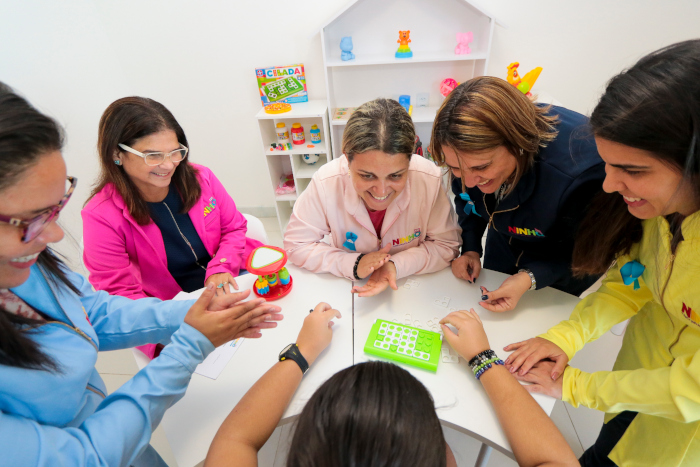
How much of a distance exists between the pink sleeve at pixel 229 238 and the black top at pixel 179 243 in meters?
Answer: 0.10

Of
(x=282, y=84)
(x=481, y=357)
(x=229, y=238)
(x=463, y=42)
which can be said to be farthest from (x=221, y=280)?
(x=463, y=42)

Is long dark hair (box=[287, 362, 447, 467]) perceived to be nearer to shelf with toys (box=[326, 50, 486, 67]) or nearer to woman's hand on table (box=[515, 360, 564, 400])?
woman's hand on table (box=[515, 360, 564, 400])

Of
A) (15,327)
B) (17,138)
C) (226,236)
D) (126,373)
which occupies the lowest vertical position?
(126,373)

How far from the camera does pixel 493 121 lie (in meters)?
1.02

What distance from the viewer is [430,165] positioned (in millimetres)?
1457

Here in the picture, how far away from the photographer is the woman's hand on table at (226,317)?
91cm

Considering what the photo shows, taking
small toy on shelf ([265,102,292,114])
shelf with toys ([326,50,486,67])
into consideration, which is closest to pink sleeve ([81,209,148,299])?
small toy on shelf ([265,102,292,114])

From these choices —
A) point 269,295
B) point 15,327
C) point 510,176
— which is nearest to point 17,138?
point 15,327

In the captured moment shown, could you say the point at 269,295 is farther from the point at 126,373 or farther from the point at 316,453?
the point at 126,373

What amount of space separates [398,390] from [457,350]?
447mm

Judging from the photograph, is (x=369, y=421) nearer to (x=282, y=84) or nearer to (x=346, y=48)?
(x=346, y=48)

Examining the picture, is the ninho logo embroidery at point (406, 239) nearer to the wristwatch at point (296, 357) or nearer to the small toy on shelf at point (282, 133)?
the wristwatch at point (296, 357)

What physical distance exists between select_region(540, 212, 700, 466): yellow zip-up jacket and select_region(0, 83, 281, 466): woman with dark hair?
34.3 inches

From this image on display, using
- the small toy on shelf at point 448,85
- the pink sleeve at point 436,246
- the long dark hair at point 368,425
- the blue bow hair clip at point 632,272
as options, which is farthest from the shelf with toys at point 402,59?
the long dark hair at point 368,425
